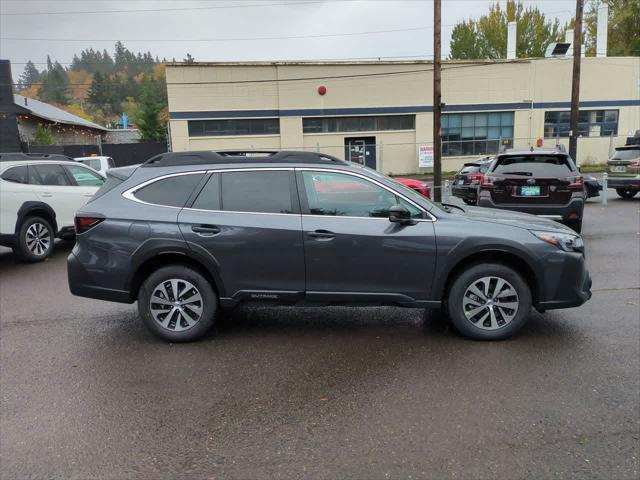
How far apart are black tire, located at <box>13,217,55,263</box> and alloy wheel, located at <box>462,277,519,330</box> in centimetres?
746

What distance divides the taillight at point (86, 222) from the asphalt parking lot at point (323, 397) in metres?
1.13

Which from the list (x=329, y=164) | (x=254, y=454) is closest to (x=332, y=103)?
(x=329, y=164)

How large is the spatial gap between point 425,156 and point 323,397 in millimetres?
26922

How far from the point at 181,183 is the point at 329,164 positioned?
1446 millimetres

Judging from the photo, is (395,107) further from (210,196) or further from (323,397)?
(323,397)

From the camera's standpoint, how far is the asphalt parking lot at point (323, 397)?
121 inches

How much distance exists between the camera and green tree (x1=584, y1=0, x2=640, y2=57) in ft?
142

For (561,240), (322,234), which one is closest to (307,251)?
(322,234)

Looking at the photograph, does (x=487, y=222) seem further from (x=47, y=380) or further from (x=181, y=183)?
(x=47, y=380)

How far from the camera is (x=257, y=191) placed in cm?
493

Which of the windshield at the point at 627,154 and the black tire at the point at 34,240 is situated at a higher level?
the windshield at the point at 627,154

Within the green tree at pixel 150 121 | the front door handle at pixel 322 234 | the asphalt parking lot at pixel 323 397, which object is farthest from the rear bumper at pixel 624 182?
the green tree at pixel 150 121

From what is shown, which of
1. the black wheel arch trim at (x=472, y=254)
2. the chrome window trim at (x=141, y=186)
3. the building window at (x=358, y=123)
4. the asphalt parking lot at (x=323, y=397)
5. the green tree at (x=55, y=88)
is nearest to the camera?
the asphalt parking lot at (x=323, y=397)

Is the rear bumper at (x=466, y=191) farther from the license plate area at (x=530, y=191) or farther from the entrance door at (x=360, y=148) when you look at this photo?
the entrance door at (x=360, y=148)
